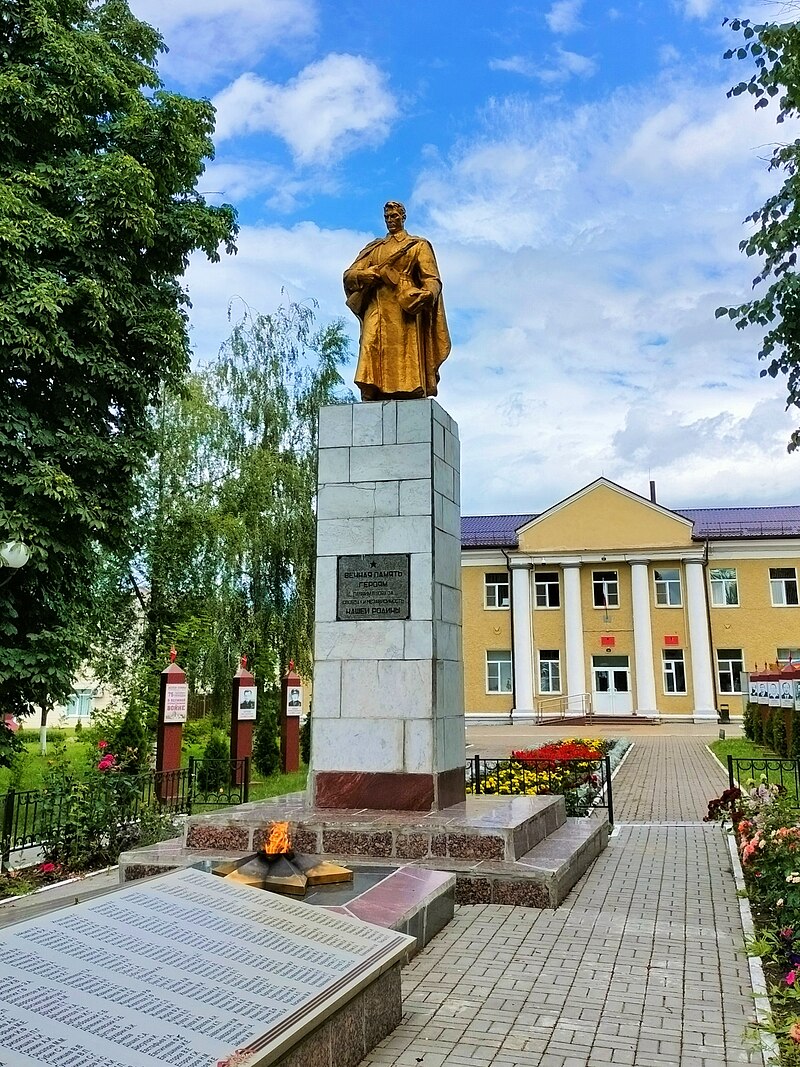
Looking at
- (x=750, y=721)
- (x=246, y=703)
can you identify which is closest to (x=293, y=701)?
(x=246, y=703)

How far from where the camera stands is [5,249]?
36.5 feet

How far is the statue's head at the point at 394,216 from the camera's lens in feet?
27.1

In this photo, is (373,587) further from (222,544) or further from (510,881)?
(222,544)

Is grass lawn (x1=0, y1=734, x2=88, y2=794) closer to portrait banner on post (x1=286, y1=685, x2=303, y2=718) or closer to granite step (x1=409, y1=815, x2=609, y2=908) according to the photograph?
portrait banner on post (x1=286, y1=685, x2=303, y2=718)

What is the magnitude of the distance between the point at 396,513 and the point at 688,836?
18.0 ft

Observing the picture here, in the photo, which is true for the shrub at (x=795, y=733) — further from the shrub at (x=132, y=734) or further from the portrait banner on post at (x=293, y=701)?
the shrub at (x=132, y=734)

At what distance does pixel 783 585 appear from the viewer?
35.2 metres

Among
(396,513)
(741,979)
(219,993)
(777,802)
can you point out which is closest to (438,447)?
(396,513)

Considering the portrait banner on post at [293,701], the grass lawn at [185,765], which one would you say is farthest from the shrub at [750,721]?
the portrait banner on post at [293,701]

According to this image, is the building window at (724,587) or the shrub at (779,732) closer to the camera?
the shrub at (779,732)

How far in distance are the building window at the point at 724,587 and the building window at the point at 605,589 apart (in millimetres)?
3834

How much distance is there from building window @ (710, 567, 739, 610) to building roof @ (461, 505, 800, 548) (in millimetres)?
1390

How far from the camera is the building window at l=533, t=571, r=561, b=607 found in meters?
36.3

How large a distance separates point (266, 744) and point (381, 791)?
43.7 feet
